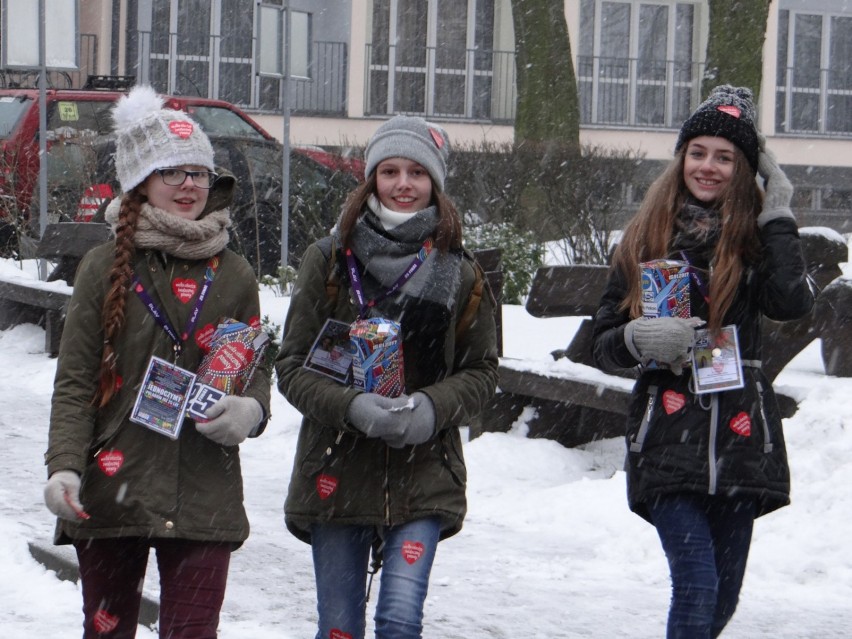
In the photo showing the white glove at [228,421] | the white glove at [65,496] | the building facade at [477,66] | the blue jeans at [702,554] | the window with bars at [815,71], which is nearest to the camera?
the white glove at [65,496]

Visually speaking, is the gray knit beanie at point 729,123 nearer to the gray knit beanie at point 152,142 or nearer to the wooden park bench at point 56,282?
the gray knit beanie at point 152,142

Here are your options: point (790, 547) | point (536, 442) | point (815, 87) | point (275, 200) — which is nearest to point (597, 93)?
point (815, 87)

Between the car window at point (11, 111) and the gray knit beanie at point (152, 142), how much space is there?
11541 mm

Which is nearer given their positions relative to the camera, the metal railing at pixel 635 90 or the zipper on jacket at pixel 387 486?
the zipper on jacket at pixel 387 486

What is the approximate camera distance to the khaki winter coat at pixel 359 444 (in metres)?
3.75

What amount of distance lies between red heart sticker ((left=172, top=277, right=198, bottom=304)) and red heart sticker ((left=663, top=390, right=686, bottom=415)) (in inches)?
51.6

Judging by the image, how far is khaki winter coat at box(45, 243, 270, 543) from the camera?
3617mm

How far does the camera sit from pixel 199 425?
358cm

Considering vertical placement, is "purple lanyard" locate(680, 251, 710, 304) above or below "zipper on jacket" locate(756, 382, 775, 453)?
above

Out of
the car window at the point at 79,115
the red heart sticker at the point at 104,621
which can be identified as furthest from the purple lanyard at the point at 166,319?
the car window at the point at 79,115

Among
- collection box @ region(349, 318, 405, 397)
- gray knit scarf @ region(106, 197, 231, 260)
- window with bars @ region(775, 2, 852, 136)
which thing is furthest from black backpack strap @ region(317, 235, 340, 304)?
window with bars @ region(775, 2, 852, 136)

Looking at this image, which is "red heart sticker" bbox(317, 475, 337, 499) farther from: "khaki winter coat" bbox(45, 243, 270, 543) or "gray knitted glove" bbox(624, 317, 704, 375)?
"gray knitted glove" bbox(624, 317, 704, 375)

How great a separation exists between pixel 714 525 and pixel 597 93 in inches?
1024

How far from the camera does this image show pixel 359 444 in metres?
3.81
